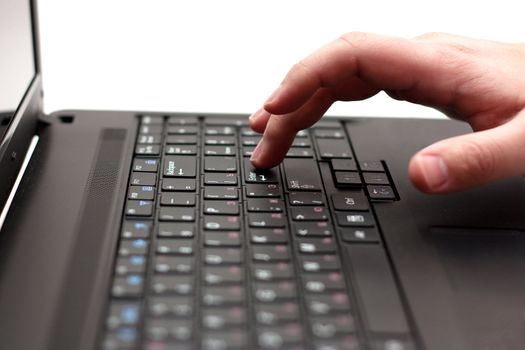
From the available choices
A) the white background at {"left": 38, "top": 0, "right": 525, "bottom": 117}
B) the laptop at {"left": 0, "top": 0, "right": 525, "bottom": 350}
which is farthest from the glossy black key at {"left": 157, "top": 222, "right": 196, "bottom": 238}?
the white background at {"left": 38, "top": 0, "right": 525, "bottom": 117}

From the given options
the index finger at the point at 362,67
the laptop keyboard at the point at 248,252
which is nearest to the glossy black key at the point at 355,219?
the laptop keyboard at the point at 248,252

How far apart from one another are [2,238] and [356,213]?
0.28 meters

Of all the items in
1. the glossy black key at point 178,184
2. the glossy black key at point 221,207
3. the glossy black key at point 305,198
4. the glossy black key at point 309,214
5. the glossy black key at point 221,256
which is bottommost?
the glossy black key at point 221,256

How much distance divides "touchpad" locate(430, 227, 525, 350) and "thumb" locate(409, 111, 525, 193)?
56mm

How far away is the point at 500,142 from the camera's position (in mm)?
458

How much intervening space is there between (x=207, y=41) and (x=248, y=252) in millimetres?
461

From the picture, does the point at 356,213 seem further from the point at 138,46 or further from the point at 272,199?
the point at 138,46

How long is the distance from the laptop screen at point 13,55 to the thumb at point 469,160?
34cm

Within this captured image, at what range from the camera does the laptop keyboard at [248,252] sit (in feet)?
1.28

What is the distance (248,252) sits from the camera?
450 mm

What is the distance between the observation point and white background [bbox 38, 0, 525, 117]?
0.78 m

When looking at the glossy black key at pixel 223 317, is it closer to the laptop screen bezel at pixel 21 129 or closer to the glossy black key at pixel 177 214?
the glossy black key at pixel 177 214

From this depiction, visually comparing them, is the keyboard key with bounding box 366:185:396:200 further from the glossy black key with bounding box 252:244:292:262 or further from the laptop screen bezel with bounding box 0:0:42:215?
the laptop screen bezel with bounding box 0:0:42:215

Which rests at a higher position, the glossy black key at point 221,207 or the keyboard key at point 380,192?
the keyboard key at point 380,192
